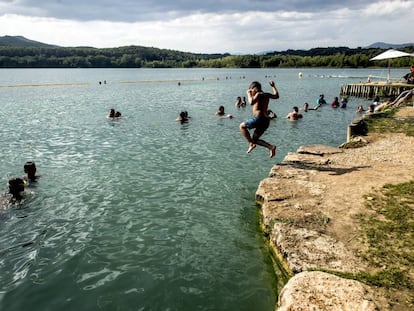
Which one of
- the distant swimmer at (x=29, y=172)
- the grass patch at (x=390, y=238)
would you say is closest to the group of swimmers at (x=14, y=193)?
the distant swimmer at (x=29, y=172)

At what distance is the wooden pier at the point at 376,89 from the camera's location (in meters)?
39.1

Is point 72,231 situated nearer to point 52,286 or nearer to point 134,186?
point 52,286

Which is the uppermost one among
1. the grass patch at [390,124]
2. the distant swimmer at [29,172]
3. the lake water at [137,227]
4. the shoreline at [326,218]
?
the grass patch at [390,124]

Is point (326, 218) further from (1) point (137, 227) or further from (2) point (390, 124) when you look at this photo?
(2) point (390, 124)

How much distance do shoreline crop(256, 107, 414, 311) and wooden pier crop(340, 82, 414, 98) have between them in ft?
100

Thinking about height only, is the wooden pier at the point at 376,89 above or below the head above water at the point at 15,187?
above

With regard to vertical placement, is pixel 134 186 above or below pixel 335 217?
below

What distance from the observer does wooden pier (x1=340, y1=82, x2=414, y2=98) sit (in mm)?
39062

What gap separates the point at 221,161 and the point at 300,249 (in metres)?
9.05

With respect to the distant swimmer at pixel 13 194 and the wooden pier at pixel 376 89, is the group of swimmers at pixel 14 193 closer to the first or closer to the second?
the distant swimmer at pixel 13 194

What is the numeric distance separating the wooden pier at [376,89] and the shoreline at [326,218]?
100 ft

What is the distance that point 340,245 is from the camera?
20.2 ft

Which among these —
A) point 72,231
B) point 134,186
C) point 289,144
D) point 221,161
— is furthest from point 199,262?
point 289,144

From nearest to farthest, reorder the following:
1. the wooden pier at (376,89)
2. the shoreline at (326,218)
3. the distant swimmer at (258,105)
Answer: the shoreline at (326,218) < the distant swimmer at (258,105) < the wooden pier at (376,89)
